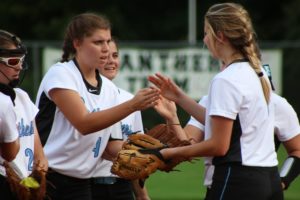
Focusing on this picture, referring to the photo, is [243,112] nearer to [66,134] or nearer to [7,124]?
[7,124]

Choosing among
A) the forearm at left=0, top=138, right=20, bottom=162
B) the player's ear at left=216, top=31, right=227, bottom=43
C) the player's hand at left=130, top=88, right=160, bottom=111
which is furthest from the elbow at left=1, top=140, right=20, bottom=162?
the player's ear at left=216, top=31, right=227, bottom=43

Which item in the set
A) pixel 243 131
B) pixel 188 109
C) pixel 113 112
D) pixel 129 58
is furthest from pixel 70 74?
pixel 129 58

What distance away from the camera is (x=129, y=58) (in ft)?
59.9

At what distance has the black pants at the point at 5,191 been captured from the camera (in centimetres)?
496

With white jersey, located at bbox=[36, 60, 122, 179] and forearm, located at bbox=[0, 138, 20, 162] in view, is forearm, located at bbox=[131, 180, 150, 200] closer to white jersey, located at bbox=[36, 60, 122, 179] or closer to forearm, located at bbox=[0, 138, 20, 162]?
white jersey, located at bbox=[36, 60, 122, 179]

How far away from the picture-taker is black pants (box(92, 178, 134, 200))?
5758 mm

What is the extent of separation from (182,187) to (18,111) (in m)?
6.66

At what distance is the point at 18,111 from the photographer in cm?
505

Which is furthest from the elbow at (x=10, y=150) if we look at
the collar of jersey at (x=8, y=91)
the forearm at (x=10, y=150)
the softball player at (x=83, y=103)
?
the softball player at (x=83, y=103)

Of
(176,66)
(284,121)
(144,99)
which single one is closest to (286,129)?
(284,121)

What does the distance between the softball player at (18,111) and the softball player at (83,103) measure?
0.30m

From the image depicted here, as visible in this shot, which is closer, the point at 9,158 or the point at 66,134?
the point at 9,158

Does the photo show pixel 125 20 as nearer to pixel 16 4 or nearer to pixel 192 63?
pixel 16 4

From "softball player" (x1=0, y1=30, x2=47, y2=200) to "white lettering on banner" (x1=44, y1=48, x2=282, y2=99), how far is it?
12974 millimetres
